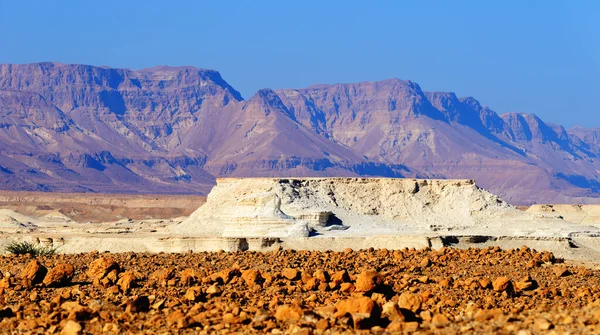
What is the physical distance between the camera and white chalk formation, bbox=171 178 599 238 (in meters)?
44.8

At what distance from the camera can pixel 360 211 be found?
5228 cm

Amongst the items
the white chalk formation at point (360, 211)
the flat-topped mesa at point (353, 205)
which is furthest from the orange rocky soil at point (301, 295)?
the flat-topped mesa at point (353, 205)

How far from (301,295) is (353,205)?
116ft

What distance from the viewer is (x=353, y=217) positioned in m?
50.6

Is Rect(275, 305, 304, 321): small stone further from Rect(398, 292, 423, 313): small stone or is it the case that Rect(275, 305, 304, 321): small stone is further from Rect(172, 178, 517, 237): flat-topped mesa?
Rect(172, 178, 517, 237): flat-topped mesa

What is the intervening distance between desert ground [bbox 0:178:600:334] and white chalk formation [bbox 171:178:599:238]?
0.34 ft

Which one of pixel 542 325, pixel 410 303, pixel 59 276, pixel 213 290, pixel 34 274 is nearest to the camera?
pixel 542 325

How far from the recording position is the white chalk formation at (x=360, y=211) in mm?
44750

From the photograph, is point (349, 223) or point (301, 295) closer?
point (301, 295)

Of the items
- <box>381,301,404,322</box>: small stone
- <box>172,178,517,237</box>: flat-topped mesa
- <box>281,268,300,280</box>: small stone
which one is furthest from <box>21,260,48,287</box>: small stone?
<box>172,178,517,237</box>: flat-topped mesa

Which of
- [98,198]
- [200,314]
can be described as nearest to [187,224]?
[200,314]

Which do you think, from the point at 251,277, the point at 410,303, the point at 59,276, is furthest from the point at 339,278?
the point at 59,276

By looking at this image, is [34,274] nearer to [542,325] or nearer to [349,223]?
[542,325]

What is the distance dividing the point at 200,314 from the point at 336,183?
40963 millimetres
